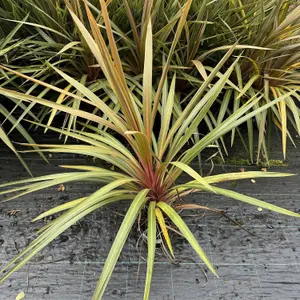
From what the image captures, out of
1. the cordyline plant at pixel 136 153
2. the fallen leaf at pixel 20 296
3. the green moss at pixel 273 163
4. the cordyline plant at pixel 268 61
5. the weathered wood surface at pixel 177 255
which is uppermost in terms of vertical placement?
the cordyline plant at pixel 268 61

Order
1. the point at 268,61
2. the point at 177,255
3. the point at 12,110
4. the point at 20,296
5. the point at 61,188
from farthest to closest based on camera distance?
the point at 268,61, the point at 61,188, the point at 12,110, the point at 177,255, the point at 20,296

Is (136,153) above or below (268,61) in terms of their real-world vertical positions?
below

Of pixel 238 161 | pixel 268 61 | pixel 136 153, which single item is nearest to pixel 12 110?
pixel 136 153

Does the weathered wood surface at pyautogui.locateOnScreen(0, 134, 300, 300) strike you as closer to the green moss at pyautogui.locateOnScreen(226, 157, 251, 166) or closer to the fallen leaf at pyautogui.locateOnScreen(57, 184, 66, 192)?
the fallen leaf at pyautogui.locateOnScreen(57, 184, 66, 192)

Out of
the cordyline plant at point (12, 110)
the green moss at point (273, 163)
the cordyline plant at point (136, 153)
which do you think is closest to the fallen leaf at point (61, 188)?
Result: the cordyline plant at point (12, 110)

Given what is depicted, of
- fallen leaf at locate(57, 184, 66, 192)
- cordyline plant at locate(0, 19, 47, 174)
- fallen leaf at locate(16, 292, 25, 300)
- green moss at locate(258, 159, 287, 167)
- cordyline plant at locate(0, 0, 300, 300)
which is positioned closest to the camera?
cordyline plant at locate(0, 0, 300, 300)

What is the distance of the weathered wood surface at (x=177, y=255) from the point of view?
128cm

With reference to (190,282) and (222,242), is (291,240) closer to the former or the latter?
(222,242)

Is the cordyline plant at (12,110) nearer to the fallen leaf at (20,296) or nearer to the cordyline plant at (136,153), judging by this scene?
the cordyline plant at (136,153)

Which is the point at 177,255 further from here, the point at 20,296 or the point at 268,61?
the point at 268,61

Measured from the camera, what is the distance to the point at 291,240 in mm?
1461

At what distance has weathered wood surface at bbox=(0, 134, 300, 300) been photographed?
1.28 metres

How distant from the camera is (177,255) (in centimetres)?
137

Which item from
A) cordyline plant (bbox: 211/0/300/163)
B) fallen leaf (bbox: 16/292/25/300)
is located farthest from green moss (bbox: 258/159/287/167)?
fallen leaf (bbox: 16/292/25/300)
